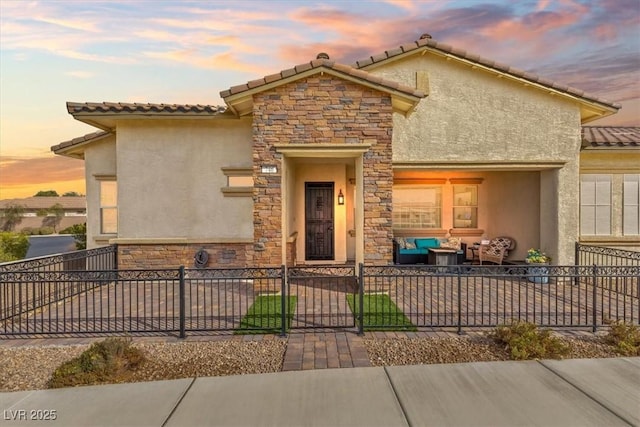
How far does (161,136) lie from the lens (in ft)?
34.5

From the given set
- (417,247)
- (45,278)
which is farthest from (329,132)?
(45,278)

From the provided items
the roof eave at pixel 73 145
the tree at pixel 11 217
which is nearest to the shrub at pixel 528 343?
the roof eave at pixel 73 145

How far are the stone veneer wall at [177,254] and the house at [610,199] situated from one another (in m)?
10.7

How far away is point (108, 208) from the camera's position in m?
11.3

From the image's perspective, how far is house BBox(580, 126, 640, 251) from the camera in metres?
10.7

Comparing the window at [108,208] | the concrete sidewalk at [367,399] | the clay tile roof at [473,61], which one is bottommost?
the concrete sidewalk at [367,399]

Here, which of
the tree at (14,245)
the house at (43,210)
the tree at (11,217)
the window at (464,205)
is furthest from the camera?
the house at (43,210)

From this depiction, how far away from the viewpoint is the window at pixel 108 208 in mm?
11328

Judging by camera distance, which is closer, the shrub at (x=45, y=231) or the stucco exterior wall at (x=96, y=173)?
the stucco exterior wall at (x=96, y=173)

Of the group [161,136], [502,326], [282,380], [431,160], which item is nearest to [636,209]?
[431,160]

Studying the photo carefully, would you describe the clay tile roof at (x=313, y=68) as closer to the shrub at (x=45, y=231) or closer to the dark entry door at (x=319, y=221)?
the dark entry door at (x=319, y=221)

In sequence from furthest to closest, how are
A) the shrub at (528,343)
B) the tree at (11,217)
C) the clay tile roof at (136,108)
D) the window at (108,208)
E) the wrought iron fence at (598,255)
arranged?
the tree at (11,217), the window at (108,208), the wrought iron fence at (598,255), the clay tile roof at (136,108), the shrub at (528,343)

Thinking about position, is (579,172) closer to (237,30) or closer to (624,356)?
(624,356)

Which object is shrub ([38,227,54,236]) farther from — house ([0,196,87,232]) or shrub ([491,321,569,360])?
shrub ([491,321,569,360])
